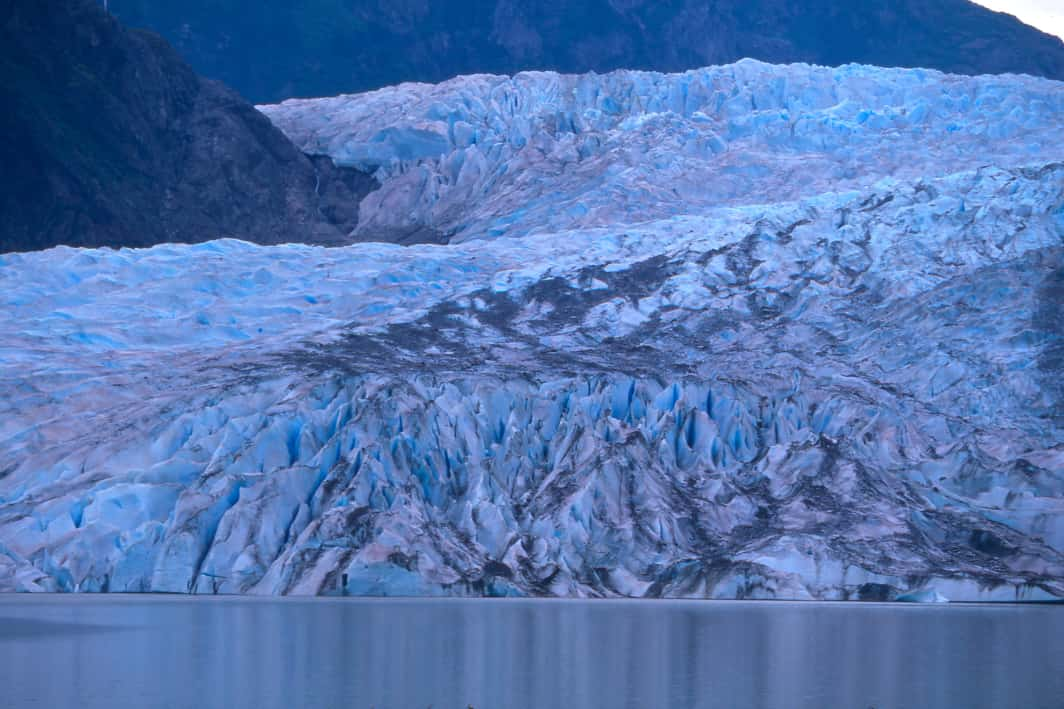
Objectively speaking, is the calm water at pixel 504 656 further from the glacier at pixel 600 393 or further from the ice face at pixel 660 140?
the ice face at pixel 660 140

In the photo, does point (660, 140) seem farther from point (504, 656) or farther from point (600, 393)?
point (504, 656)

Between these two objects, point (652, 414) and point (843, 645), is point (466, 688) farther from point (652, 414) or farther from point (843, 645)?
point (652, 414)

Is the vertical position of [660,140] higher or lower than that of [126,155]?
higher

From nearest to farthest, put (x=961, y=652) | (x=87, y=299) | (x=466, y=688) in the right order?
(x=466, y=688) < (x=961, y=652) < (x=87, y=299)

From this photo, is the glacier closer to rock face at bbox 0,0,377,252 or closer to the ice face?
the ice face

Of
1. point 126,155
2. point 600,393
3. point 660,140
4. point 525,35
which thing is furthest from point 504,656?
point 525,35

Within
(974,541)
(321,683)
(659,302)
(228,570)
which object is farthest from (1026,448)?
(321,683)

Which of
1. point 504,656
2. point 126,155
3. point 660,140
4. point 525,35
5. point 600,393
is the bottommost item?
point 504,656
